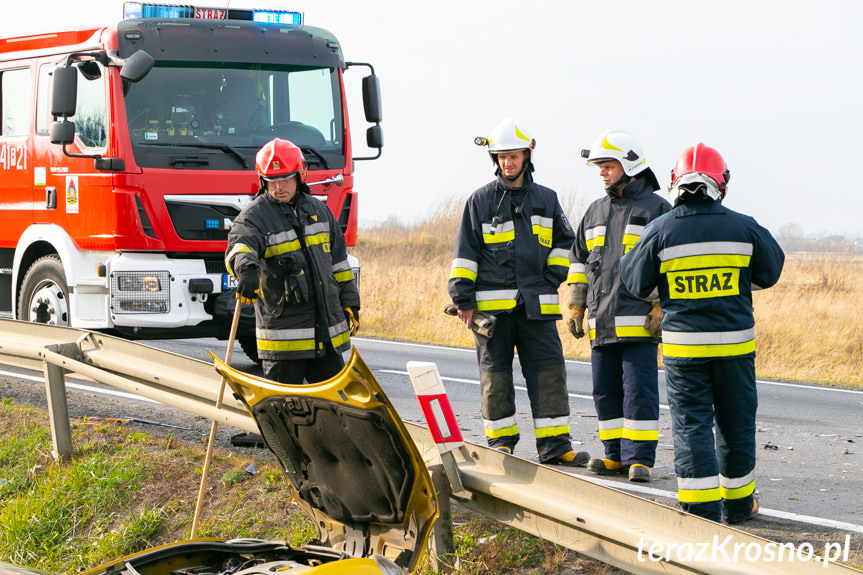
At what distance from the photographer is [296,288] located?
17.9ft

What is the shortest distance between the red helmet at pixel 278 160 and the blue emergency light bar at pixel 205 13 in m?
4.01

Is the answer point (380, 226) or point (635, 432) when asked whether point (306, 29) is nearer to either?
point (635, 432)

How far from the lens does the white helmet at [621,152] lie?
19.4ft

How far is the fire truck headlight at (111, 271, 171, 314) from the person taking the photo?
8.30 meters

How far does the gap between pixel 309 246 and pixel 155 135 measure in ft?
11.7

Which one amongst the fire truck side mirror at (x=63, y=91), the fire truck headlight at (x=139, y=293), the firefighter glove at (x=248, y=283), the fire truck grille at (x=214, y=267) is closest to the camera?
the firefighter glove at (x=248, y=283)

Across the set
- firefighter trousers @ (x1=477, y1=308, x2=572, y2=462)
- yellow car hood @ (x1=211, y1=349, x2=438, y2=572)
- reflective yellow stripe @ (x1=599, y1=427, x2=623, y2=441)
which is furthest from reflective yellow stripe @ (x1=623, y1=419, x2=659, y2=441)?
yellow car hood @ (x1=211, y1=349, x2=438, y2=572)

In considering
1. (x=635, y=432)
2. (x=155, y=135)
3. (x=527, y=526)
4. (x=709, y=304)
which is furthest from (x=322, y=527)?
(x=155, y=135)

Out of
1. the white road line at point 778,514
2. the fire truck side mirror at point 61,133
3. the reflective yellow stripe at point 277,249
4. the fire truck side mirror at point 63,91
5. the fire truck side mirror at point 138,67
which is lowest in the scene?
the white road line at point 778,514

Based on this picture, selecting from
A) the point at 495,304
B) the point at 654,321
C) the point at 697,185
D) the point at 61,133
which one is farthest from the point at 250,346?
the point at 697,185

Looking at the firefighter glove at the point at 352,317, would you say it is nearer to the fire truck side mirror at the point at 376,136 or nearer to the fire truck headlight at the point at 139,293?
the fire truck headlight at the point at 139,293

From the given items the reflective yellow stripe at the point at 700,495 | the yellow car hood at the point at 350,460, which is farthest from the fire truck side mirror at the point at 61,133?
the reflective yellow stripe at the point at 700,495

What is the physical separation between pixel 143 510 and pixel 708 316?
3.18 meters

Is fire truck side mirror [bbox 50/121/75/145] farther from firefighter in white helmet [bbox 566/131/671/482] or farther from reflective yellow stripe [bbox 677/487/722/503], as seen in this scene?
reflective yellow stripe [bbox 677/487/722/503]
